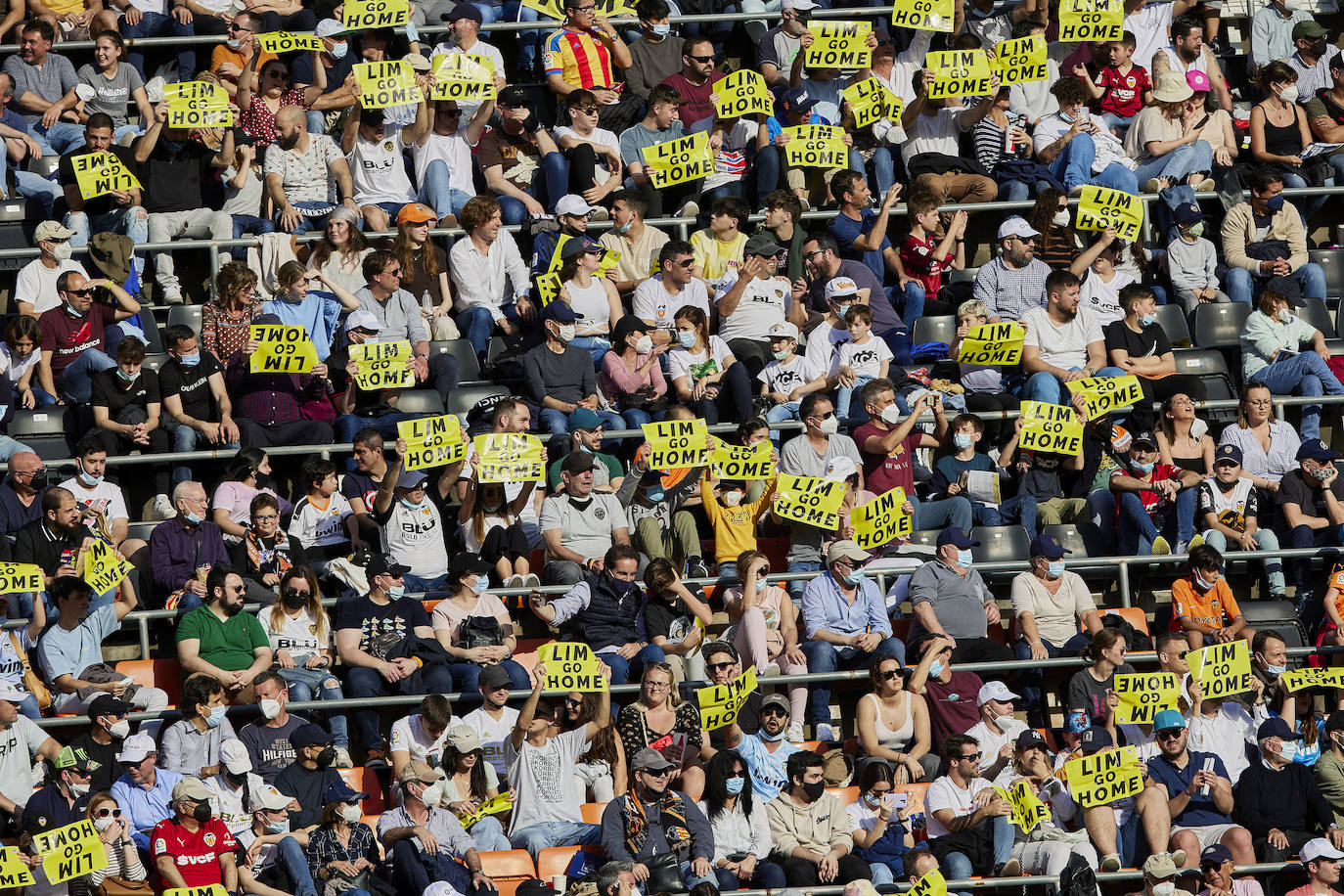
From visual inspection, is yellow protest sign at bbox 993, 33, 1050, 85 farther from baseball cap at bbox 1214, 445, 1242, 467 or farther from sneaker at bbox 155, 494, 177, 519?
sneaker at bbox 155, 494, 177, 519

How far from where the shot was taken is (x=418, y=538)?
1401cm

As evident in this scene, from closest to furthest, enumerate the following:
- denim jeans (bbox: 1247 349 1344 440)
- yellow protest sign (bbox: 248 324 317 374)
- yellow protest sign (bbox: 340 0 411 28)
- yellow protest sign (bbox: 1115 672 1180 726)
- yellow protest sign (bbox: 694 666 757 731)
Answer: yellow protest sign (bbox: 694 666 757 731), yellow protest sign (bbox: 1115 672 1180 726), yellow protest sign (bbox: 248 324 317 374), denim jeans (bbox: 1247 349 1344 440), yellow protest sign (bbox: 340 0 411 28)

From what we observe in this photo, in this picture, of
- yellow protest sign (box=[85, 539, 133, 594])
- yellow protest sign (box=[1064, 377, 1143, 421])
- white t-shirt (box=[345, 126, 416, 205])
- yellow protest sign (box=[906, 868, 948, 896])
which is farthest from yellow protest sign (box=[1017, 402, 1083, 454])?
yellow protest sign (box=[85, 539, 133, 594])

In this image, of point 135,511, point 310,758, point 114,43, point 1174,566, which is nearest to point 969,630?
point 1174,566

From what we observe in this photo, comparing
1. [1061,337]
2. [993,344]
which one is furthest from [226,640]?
[1061,337]

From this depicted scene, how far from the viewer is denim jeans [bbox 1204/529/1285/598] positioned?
1448 cm

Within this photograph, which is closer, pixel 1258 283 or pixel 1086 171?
pixel 1258 283

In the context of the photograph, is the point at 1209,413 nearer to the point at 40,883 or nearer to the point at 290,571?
the point at 290,571

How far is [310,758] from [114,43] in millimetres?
6652

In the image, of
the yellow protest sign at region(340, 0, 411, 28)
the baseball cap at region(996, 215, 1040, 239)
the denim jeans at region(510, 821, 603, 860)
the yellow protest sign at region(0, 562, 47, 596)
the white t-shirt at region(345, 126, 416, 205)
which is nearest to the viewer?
the denim jeans at region(510, 821, 603, 860)

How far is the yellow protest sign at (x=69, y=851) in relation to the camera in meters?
11.9

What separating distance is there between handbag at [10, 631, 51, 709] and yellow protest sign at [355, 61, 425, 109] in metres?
4.82

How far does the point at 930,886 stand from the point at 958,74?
6961mm

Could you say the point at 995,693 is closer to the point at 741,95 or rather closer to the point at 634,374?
the point at 634,374
